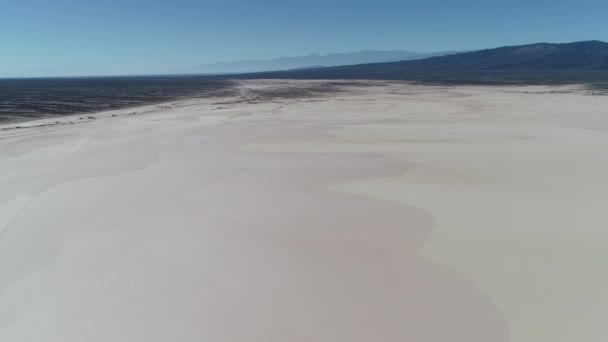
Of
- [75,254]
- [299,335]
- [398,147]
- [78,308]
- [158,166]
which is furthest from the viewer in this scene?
[398,147]

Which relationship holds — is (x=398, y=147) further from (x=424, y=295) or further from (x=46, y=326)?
(x=46, y=326)

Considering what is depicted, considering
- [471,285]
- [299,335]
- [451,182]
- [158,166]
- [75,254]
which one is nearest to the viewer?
[299,335]

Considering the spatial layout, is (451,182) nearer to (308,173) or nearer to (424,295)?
(308,173)

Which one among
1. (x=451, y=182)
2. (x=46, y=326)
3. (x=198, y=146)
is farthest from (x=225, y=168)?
(x=46, y=326)

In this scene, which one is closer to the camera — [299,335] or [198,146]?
[299,335]

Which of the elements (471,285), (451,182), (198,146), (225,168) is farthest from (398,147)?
(471,285)

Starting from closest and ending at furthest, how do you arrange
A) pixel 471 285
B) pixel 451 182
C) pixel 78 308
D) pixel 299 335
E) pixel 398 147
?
pixel 299 335
pixel 78 308
pixel 471 285
pixel 451 182
pixel 398 147
